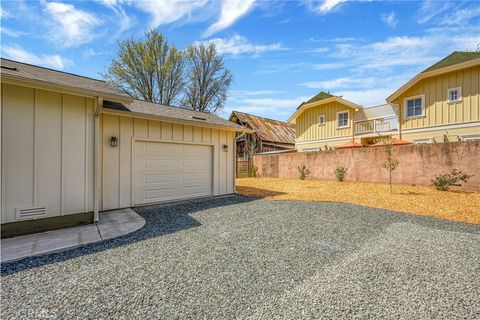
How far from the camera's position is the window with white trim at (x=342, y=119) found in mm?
15633

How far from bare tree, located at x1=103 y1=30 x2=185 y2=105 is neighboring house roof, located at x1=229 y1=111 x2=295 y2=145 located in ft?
20.9

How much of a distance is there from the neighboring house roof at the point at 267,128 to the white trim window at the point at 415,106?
999cm

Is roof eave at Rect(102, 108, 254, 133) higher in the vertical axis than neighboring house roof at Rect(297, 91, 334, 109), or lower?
lower

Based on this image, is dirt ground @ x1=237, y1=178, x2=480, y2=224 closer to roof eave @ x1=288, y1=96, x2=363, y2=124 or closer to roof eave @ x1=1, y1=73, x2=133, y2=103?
roof eave @ x1=1, y1=73, x2=133, y2=103

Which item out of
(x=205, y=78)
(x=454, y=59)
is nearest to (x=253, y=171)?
(x=205, y=78)

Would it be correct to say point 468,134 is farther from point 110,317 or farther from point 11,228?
point 11,228

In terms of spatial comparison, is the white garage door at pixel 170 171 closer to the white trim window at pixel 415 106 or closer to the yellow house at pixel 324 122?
the yellow house at pixel 324 122

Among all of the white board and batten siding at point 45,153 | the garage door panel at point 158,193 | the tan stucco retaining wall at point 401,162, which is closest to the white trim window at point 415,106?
the tan stucco retaining wall at point 401,162

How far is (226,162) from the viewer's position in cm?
878

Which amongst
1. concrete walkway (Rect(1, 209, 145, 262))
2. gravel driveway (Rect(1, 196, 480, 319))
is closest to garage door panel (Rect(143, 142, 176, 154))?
concrete walkway (Rect(1, 209, 145, 262))

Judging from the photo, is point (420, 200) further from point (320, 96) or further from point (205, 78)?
point (205, 78)

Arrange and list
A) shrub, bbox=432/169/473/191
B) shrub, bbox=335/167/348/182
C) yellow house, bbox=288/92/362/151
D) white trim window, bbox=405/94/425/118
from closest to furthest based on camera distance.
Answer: shrub, bbox=432/169/473/191, shrub, bbox=335/167/348/182, white trim window, bbox=405/94/425/118, yellow house, bbox=288/92/362/151

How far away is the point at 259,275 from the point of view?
8.84ft

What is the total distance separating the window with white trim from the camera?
15633 mm
